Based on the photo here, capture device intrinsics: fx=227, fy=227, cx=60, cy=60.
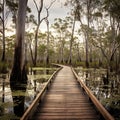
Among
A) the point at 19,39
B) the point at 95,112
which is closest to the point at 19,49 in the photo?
the point at 19,39

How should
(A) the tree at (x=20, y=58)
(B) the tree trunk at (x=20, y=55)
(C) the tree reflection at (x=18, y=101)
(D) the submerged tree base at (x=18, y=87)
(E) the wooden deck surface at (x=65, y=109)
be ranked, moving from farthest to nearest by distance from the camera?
(B) the tree trunk at (x=20, y=55) → (A) the tree at (x=20, y=58) → (D) the submerged tree base at (x=18, y=87) → (C) the tree reflection at (x=18, y=101) → (E) the wooden deck surface at (x=65, y=109)

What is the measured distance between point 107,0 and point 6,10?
1843 cm

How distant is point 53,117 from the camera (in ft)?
19.9

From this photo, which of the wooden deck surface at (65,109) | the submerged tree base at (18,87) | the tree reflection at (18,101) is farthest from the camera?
the submerged tree base at (18,87)

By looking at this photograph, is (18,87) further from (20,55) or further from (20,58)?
(20,55)

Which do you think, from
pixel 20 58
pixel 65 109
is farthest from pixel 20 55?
pixel 65 109

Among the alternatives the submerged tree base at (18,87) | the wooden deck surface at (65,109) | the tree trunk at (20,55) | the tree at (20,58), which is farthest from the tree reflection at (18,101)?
the tree trunk at (20,55)

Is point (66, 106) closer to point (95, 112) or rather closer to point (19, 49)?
point (95, 112)

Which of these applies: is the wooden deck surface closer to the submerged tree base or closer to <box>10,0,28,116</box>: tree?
the submerged tree base

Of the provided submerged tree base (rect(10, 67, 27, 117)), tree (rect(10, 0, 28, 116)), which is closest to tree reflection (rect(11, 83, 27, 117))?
submerged tree base (rect(10, 67, 27, 117))

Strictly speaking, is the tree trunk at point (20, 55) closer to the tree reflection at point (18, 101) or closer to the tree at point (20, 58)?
the tree at point (20, 58)

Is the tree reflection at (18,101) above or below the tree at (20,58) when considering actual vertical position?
below

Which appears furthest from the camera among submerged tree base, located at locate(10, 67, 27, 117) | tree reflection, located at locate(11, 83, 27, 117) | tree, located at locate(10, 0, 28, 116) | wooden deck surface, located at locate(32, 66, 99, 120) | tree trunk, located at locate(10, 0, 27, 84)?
tree trunk, located at locate(10, 0, 27, 84)

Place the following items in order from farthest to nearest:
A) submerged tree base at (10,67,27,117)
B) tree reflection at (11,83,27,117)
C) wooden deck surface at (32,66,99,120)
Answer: submerged tree base at (10,67,27,117) → tree reflection at (11,83,27,117) → wooden deck surface at (32,66,99,120)
